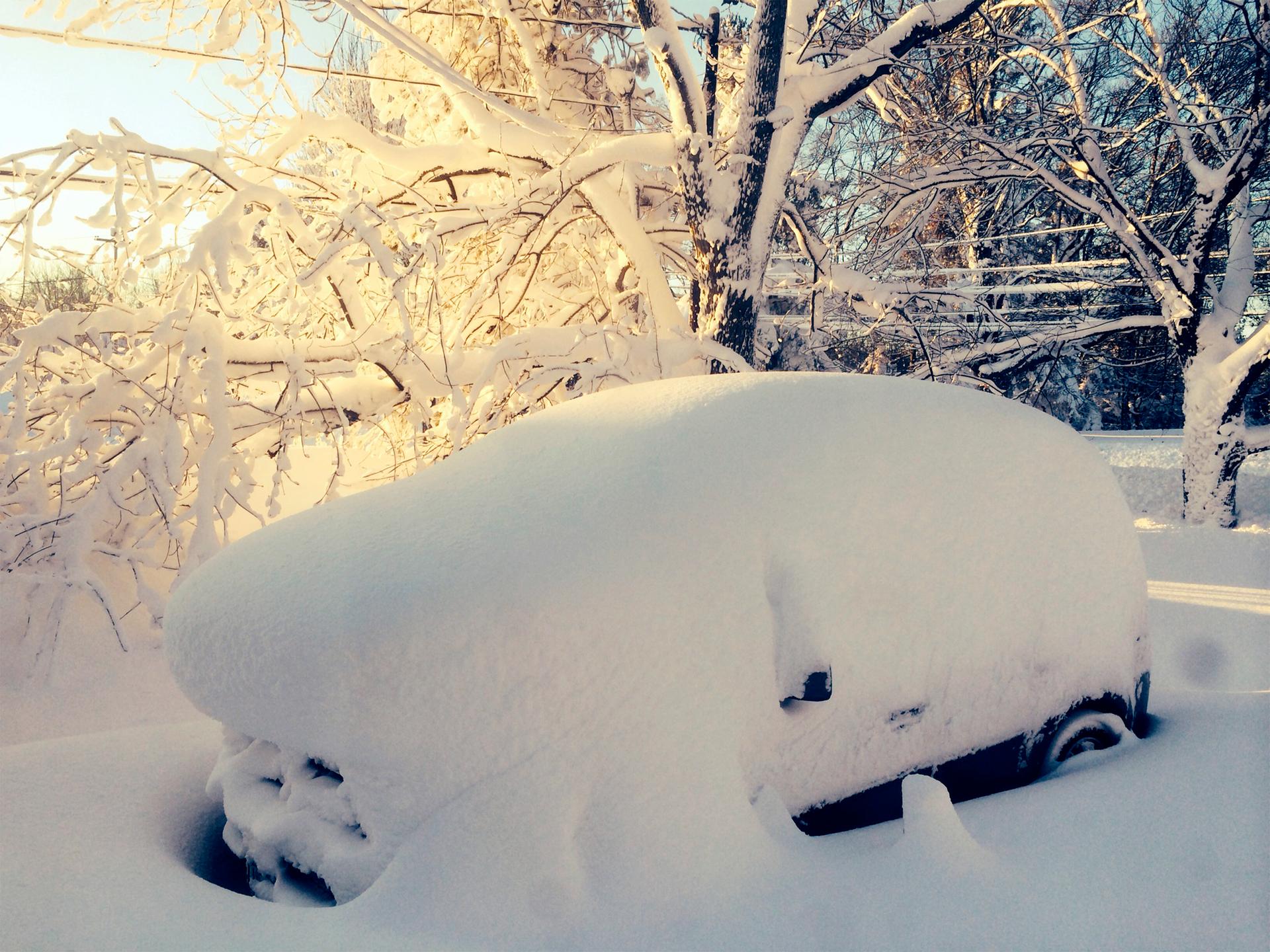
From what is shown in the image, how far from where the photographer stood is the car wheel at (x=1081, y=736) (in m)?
2.57

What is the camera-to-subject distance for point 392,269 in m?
4.98

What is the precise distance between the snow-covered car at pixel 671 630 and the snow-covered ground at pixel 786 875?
0.37 feet

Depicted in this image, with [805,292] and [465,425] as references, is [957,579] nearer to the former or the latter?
[465,425]

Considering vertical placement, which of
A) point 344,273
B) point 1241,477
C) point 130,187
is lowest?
point 1241,477

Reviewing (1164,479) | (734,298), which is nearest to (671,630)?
(734,298)

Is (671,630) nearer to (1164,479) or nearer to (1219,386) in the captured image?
(1219,386)

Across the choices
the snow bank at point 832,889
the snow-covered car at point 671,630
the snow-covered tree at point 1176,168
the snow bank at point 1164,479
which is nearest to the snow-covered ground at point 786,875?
the snow bank at point 832,889

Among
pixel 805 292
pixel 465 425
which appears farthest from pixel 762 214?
pixel 465 425

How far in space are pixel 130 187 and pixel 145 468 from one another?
68.7 inches

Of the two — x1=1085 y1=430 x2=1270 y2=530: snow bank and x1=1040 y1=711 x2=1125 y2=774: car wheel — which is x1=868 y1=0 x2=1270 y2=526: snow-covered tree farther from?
x1=1040 y1=711 x2=1125 y2=774: car wheel

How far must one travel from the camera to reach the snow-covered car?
1817 millimetres

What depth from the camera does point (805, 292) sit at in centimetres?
821

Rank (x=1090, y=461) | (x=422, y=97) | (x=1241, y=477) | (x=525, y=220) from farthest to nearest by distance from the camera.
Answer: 1. (x=1241, y=477)
2. (x=422, y=97)
3. (x=525, y=220)
4. (x=1090, y=461)

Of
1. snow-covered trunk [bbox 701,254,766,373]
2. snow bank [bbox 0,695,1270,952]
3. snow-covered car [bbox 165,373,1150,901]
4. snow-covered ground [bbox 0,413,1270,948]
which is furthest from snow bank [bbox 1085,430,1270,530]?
snow bank [bbox 0,695,1270,952]
